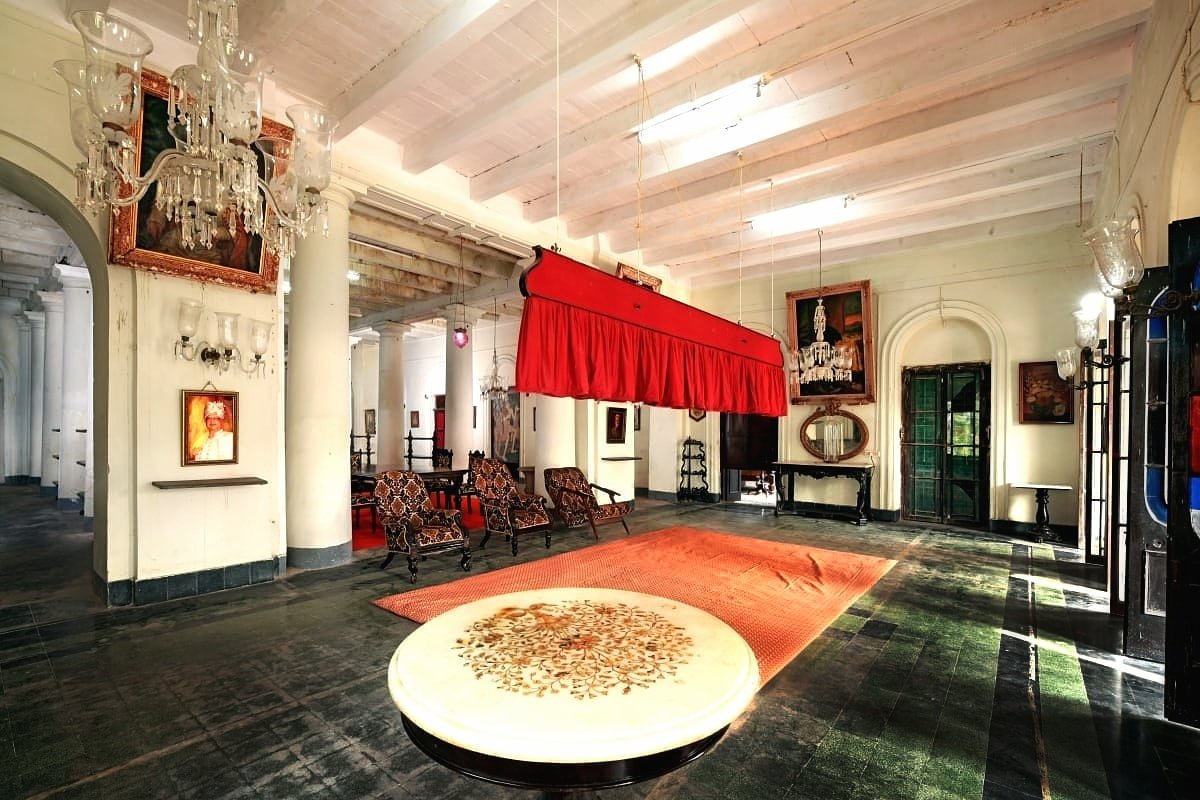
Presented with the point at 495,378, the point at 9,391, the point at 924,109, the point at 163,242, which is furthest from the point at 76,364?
the point at 924,109

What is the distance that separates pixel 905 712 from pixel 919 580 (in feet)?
9.46

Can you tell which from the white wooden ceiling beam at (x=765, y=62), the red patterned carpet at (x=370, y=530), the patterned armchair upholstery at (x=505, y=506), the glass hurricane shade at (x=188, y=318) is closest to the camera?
Result: the white wooden ceiling beam at (x=765, y=62)

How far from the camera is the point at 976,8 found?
11.6 feet

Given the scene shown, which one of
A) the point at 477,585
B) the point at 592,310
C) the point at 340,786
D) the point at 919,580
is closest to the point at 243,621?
the point at 477,585

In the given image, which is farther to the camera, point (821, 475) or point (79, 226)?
point (821, 475)

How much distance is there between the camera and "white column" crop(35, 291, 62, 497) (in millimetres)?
9422

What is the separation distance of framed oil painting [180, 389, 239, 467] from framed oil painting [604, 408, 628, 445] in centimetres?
557

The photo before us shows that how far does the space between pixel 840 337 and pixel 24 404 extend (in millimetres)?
17754

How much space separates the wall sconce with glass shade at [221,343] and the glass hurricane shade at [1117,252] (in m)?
6.19

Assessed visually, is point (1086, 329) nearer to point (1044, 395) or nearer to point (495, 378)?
point (1044, 395)

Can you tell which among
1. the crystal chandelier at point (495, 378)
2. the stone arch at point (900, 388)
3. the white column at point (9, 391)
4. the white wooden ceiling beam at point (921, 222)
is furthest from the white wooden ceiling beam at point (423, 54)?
the white column at point (9, 391)

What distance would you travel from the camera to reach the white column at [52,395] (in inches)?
371

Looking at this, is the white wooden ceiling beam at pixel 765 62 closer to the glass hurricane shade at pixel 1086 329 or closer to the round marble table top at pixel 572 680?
the round marble table top at pixel 572 680

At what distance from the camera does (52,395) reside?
978 cm
